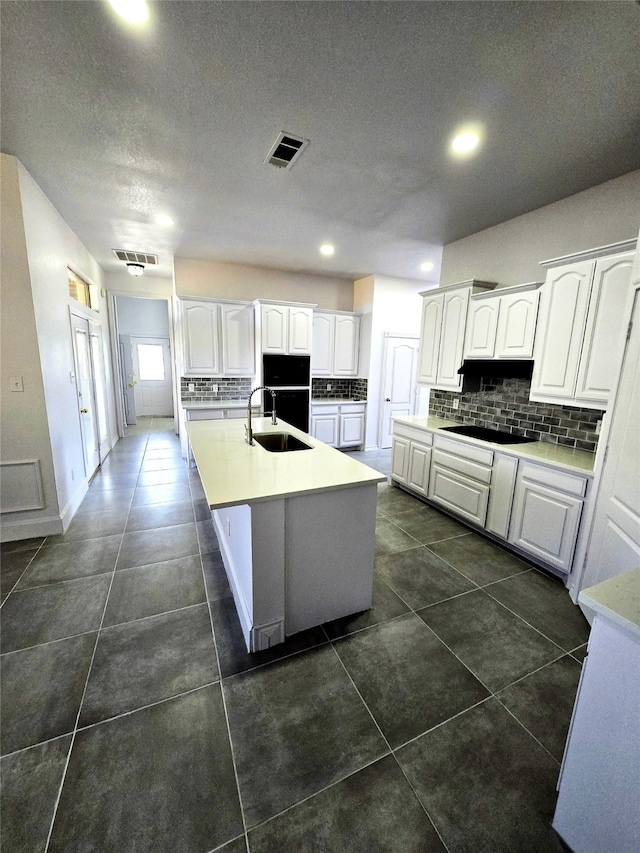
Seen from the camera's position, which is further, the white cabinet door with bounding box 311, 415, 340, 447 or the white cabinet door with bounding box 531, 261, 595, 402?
the white cabinet door with bounding box 311, 415, 340, 447

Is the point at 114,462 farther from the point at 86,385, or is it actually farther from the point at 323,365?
the point at 323,365

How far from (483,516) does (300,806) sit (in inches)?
91.5

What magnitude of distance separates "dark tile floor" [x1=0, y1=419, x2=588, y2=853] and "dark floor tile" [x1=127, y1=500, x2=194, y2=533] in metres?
0.56

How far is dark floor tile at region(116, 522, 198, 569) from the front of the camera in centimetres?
256

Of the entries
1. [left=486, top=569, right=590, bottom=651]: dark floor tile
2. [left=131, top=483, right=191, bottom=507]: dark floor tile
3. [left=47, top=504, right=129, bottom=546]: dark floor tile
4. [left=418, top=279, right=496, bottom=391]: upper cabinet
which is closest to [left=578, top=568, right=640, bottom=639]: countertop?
[left=486, top=569, right=590, bottom=651]: dark floor tile

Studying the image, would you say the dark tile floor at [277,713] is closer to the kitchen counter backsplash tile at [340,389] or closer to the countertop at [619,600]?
the countertop at [619,600]

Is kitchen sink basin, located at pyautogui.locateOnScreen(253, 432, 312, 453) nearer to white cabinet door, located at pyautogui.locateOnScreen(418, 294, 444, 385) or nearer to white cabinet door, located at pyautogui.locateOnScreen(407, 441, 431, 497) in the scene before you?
white cabinet door, located at pyautogui.locateOnScreen(407, 441, 431, 497)

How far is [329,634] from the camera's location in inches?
75.4

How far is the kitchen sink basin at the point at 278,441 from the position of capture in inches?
110

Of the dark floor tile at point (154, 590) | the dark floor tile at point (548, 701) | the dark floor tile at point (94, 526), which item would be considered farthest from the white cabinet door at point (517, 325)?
the dark floor tile at point (94, 526)

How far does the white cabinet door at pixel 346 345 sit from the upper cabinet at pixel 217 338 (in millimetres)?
1390

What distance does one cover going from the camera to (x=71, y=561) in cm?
252

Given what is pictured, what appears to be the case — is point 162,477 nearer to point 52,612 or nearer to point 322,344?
point 52,612

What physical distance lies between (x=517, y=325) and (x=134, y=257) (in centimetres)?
485
